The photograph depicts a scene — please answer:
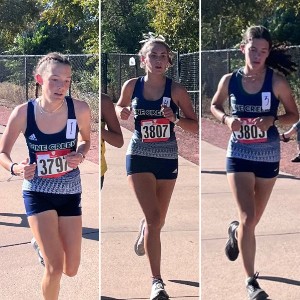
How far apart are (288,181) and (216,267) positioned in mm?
605

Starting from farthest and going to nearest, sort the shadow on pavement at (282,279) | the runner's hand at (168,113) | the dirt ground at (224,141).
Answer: the shadow on pavement at (282,279), the dirt ground at (224,141), the runner's hand at (168,113)

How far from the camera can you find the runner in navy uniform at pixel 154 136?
11.9ft

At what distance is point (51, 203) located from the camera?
149 inches

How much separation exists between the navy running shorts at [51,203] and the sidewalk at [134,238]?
0.17 metres

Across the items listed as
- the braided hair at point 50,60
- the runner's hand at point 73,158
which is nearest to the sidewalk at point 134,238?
the runner's hand at point 73,158

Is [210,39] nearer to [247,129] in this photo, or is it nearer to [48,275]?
[247,129]

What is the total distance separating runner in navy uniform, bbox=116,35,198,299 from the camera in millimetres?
3621

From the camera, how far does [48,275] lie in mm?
3850

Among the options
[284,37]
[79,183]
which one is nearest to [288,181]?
[284,37]

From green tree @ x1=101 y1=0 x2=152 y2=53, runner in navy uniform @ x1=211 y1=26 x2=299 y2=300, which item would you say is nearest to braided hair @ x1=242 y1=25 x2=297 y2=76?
runner in navy uniform @ x1=211 y1=26 x2=299 y2=300

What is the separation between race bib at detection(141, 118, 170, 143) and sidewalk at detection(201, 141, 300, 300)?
204 mm

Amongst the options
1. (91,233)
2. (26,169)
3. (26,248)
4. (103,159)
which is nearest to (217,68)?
(103,159)

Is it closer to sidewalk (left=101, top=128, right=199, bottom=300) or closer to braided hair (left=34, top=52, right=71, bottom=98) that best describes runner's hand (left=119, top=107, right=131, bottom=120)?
sidewalk (left=101, top=128, right=199, bottom=300)

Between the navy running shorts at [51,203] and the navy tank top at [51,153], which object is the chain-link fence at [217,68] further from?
the navy running shorts at [51,203]
